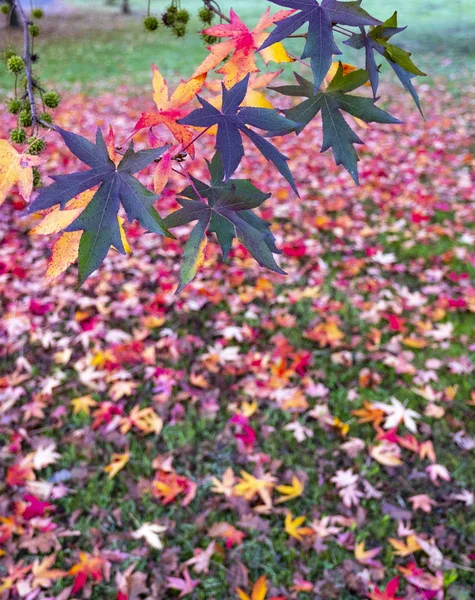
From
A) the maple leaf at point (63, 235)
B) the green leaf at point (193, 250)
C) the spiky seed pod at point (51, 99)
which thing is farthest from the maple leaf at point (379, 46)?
the spiky seed pod at point (51, 99)

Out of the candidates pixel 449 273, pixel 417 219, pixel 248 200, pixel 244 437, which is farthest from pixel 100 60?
pixel 248 200

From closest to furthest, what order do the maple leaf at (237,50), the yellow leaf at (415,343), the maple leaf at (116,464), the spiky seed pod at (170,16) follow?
the maple leaf at (237,50) → the spiky seed pod at (170,16) → the maple leaf at (116,464) → the yellow leaf at (415,343)

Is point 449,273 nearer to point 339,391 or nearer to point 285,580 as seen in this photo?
point 339,391

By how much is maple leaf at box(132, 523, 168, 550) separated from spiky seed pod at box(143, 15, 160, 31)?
6.66 ft

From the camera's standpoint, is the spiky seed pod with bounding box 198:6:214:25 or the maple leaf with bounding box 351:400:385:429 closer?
the spiky seed pod with bounding box 198:6:214:25

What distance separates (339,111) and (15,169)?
732mm

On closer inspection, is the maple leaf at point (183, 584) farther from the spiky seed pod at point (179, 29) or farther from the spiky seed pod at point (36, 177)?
the spiky seed pod at point (179, 29)

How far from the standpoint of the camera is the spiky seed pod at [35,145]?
1.10 m

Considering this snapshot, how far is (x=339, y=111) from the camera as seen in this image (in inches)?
44.1

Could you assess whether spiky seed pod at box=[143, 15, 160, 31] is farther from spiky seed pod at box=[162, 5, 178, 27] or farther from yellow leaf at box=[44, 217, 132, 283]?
yellow leaf at box=[44, 217, 132, 283]

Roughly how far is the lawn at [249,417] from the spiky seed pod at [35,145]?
1.01ft

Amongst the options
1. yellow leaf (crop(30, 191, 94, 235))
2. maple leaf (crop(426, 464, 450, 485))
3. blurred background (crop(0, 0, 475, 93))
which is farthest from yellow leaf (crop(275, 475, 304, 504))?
blurred background (crop(0, 0, 475, 93))

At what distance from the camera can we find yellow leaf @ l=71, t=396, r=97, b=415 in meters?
2.83

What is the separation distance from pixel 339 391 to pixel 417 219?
2.44 metres
